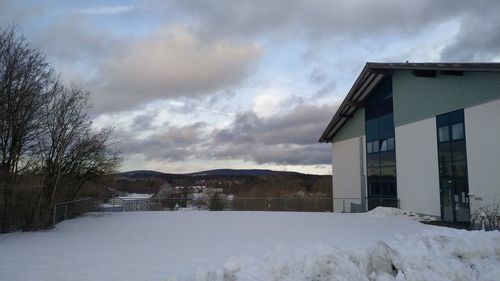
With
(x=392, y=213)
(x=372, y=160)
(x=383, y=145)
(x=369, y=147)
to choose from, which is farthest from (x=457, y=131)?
(x=369, y=147)

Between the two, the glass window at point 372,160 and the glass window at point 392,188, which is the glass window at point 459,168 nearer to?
the glass window at point 392,188

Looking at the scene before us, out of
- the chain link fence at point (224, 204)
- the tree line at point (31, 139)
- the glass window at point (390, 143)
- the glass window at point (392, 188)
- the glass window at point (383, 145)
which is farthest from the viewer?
the chain link fence at point (224, 204)

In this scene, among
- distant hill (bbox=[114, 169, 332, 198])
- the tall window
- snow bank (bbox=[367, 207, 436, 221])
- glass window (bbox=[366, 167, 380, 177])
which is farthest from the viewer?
distant hill (bbox=[114, 169, 332, 198])

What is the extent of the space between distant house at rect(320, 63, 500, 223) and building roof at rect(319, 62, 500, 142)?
5 centimetres

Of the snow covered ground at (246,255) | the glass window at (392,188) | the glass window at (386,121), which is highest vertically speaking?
the glass window at (386,121)

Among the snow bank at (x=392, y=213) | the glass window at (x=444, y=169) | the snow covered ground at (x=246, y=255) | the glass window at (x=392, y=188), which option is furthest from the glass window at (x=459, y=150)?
the glass window at (x=392, y=188)

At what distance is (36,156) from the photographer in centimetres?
1900

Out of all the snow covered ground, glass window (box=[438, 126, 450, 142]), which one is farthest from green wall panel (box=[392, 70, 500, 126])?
the snow covered ground

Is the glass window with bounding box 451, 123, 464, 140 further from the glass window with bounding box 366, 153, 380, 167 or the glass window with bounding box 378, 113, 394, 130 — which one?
the glass window with bounding box 366, 153, 380, 167

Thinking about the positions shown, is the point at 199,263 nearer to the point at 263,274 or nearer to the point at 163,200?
the point at 263,274

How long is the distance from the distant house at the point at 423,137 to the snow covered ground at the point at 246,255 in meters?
5.54

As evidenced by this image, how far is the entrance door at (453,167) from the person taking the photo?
2078cm

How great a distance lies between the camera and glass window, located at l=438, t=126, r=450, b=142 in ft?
72.3

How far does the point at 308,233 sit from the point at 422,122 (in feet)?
38.4
